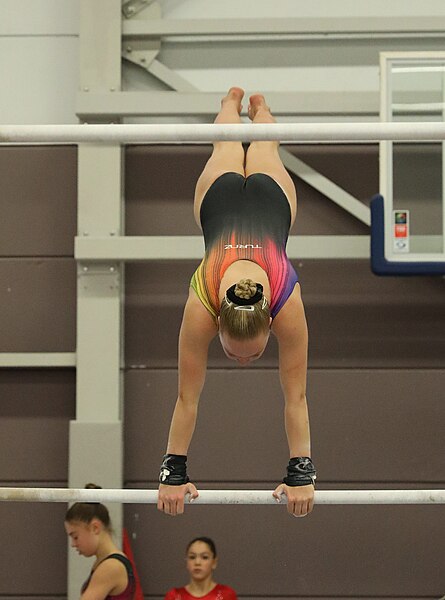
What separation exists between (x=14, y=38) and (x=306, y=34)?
66.0 inches

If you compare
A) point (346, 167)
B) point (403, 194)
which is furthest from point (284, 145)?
point (403, 194)

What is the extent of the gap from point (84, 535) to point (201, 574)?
2.52 feet

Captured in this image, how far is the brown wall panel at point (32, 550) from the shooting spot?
5266mm

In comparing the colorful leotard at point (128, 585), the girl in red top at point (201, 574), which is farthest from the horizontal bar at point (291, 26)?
the colorful leotard at point (128, 585)

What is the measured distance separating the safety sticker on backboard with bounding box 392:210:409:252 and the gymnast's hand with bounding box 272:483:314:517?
2.18 meters

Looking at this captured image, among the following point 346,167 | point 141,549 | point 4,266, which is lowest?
point 141,549

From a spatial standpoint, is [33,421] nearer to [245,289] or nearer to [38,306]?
[38,306]

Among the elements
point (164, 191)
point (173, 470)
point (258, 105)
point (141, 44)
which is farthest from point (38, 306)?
point (173, 470)

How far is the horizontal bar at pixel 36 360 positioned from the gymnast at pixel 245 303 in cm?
227

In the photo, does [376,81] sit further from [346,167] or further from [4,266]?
[4,266]

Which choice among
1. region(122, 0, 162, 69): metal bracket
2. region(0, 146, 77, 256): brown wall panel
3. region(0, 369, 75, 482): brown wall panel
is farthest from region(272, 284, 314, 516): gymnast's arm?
region(122, 0, 162, 69): metal bracket

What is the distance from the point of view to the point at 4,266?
541cm

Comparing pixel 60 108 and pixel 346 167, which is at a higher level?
pixel 60 108

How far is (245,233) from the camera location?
3.04 metres
